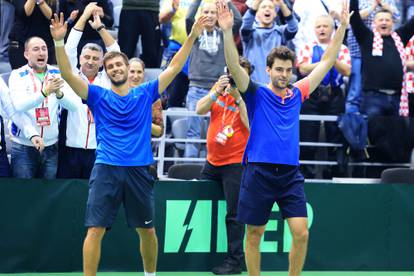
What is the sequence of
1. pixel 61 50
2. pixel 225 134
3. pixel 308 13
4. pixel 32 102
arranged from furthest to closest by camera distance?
pixel 308 13 < pixel 225 134 < pixel 32 102 < pixel 61 50

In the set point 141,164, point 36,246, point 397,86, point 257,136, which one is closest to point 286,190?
point 257,136

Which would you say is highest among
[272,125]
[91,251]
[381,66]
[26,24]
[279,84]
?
[26,24]

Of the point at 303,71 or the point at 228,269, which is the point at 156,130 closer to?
the point at 228,269

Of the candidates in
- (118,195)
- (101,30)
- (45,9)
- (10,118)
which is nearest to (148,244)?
(118,195)

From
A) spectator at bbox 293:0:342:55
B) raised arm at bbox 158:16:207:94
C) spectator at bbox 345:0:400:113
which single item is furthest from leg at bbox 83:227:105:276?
spectator at bbox 293:0:342:55

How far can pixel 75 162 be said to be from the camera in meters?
10.4

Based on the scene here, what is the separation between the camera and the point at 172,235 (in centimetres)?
1070

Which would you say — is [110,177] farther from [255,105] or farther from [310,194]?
[310,194]

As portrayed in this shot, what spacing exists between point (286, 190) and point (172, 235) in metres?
2.16

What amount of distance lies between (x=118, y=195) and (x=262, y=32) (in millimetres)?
4727

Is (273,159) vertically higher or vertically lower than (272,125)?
lower

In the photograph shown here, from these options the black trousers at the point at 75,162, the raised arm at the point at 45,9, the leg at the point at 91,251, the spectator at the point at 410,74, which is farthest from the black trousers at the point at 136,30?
the leg at the point at 91,251

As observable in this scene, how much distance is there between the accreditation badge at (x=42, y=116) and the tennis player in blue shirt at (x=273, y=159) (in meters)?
2.37

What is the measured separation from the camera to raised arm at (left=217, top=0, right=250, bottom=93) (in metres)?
8.48
